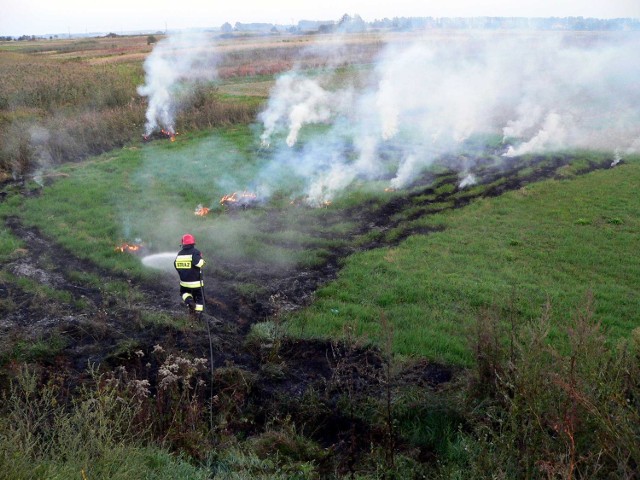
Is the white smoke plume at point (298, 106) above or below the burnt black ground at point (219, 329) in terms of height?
above

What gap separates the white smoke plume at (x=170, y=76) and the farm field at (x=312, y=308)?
165 cm

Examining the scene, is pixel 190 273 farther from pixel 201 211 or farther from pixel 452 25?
pixel 452 25

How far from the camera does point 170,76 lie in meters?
26.0

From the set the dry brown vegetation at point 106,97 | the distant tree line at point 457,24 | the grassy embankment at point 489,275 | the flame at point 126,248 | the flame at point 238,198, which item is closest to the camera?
the grassy embankment at point 489,275

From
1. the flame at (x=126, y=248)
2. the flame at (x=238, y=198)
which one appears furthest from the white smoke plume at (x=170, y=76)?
the flame at (x=126, y=248)

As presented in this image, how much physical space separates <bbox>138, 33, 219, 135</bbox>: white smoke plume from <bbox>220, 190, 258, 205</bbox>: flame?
1028 centimetres

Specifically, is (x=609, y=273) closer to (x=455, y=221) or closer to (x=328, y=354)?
(x=455, y=221)

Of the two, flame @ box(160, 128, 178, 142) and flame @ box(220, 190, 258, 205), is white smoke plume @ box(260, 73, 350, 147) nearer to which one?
flame @ box(160, 128, 178, 142)

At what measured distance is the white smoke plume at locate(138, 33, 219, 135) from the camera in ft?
80.2

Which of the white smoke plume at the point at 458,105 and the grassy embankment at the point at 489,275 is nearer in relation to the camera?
the grassy embankment at the point at 489,275

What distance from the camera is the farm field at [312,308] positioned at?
5.37 m

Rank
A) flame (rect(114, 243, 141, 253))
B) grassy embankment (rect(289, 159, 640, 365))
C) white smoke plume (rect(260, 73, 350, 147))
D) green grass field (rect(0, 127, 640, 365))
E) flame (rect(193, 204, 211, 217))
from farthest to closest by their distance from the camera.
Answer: white smoke plume (rect(260, 73, 350, 147)), flame (rect(193, 204, 211, 217)), flame (rect(114, 243, 141, 253)), green grass field (rect(0, 127, 640, 365)), grassy embankment (rect(289, 159, 640, 365))

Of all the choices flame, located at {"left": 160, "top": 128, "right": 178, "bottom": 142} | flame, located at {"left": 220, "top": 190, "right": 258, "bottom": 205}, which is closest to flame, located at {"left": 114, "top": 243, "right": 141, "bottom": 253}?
flame, located at {"left": 220, "top": 190, "right": 258, "bottom": 205}

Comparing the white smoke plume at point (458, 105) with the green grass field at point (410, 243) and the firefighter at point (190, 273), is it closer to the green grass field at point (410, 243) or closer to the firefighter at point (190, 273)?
the green grass field at point (410, 243)
